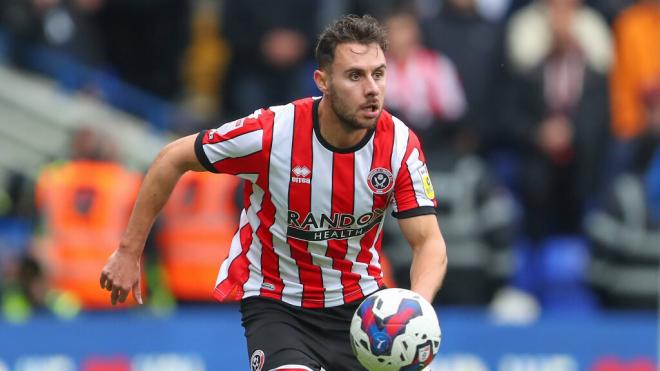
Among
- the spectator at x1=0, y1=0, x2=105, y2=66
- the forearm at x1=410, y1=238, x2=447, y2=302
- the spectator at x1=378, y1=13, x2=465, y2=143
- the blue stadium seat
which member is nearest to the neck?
the forearm at x1=410, y1=238, x2=447, y2=302

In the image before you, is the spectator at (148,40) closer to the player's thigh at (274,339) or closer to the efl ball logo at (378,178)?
the player's thigh at (274,339)

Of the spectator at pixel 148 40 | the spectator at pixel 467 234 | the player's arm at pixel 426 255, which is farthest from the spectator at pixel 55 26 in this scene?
the player's arm at pixel 426 255

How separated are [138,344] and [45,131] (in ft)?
12.9

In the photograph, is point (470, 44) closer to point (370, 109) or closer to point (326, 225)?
point (326, 225)

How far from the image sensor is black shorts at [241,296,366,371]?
7.92 metres

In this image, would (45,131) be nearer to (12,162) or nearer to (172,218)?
(12,162)

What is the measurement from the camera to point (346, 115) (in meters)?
7.75

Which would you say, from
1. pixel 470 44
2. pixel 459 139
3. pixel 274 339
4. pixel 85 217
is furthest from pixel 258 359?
pixel 470 44

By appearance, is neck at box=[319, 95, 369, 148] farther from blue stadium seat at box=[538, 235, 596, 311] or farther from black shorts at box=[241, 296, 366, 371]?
blue stadium seat at box=[538, 235, 596, 311]

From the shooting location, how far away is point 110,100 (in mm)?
15742

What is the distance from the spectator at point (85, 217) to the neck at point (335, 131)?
524 centimetres

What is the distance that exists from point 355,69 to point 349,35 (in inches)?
6.9

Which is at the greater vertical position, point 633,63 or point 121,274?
point 633,63

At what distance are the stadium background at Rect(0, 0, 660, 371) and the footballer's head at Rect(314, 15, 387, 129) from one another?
449cm
